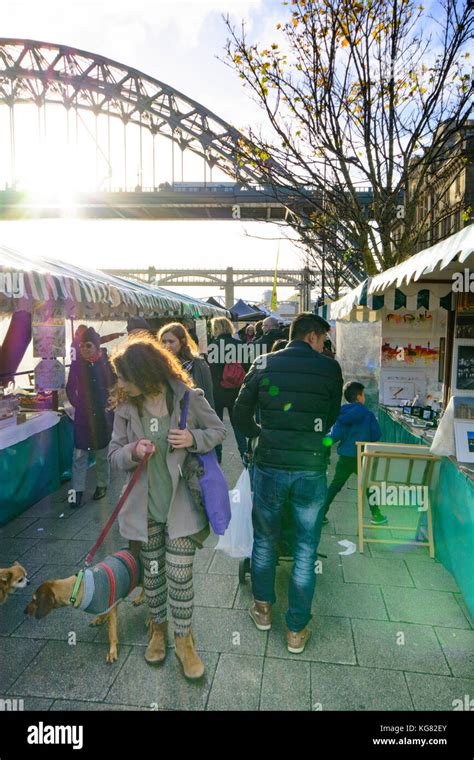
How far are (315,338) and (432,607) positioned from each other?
83.2 inches

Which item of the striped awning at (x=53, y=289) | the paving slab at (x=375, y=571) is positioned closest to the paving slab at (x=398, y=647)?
the paving slab at (x=375, y=571)

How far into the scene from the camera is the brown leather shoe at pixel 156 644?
9.57 ft

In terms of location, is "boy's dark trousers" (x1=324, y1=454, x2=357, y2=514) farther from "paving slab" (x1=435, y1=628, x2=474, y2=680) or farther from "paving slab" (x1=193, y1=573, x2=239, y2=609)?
"paving slab" (x1=435, y1=628, x2=474, y2=680)

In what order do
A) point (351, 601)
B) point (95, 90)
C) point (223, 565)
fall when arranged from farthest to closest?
point (95, 90) → point (223, 565) → point (351, 601)

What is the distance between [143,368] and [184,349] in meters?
1.85

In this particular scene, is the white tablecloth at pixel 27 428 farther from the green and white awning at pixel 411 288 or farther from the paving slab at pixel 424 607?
the green and white awning at pixel 411 288

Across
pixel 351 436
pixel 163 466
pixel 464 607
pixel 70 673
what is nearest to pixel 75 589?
pixel 70 673

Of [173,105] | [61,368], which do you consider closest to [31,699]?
[61,368]

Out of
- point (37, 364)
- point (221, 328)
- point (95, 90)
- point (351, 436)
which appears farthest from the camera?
point (95, 90)

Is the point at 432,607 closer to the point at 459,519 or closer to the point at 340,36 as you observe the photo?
the point at 459,519

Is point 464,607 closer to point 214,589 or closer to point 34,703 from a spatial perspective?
point 214,589

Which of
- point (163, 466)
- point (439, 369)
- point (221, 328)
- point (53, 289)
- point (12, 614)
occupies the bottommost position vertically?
point (12, 614)

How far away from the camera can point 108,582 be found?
2.84 metres

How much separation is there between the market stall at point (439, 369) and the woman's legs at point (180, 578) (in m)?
1.94
